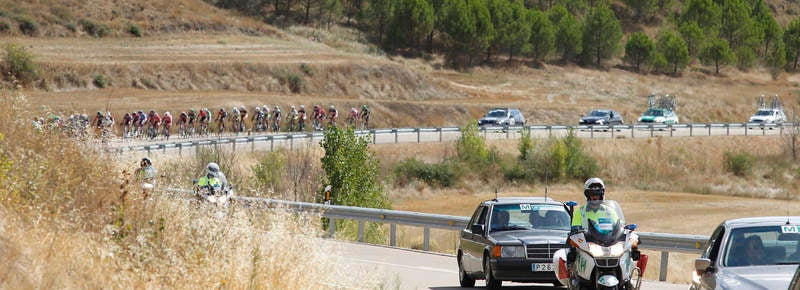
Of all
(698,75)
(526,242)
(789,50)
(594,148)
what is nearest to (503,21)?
(698,75)

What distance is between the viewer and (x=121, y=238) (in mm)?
11867

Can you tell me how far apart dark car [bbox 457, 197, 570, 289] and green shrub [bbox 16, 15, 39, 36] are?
2832 inches

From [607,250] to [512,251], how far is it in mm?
3216

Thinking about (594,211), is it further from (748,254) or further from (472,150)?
(472,150)

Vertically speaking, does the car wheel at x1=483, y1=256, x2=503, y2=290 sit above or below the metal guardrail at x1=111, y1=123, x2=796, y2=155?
above

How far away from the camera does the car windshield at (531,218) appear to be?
16641 mm

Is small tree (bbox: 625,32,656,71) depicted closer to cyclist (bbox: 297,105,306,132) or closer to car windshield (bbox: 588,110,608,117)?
car windshield (bbox: 588,110,608,117)

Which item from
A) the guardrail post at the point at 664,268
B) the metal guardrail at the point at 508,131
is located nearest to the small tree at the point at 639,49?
the metal guardrail at the point at 508,131

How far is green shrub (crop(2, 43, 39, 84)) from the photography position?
6694 centimetres

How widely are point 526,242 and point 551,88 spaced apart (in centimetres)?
9026

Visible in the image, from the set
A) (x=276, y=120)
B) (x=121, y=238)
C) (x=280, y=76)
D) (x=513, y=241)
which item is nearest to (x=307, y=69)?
(x=280, y=76)

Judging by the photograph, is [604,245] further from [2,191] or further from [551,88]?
[551,88]

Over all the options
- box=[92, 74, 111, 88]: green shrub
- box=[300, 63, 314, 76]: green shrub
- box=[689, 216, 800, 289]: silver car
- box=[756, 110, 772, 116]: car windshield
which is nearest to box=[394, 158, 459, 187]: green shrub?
box=[92, 74, 111, 88]: green shrub

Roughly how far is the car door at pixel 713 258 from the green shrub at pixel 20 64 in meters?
58.7
